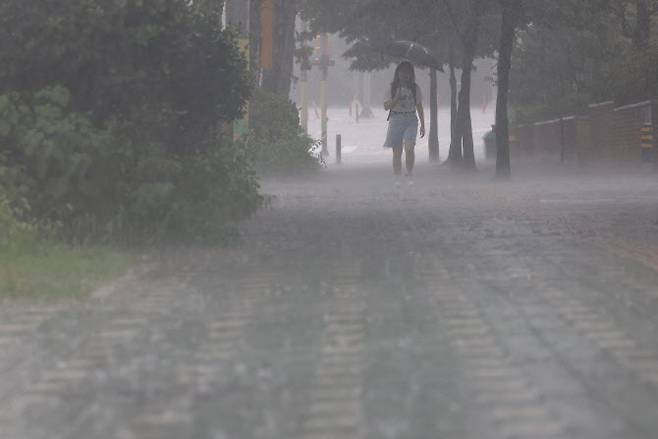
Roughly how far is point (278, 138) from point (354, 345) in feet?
90.2

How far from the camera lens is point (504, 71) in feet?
99.3

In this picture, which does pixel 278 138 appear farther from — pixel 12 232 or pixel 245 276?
pixel 245 276

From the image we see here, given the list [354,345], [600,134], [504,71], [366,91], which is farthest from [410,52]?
[366,91]

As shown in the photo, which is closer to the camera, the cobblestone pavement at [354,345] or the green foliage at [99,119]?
the cobblestone pavement at [354,345]

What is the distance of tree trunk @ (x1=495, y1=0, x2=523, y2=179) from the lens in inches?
1172

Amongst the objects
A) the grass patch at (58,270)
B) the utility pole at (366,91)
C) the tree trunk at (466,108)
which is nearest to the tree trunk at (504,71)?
the tree trunk at (466,108)

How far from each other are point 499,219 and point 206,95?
356cm

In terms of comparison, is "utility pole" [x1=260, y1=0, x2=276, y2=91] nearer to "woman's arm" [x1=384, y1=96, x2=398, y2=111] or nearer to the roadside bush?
"woman's arm" [x1=384, y1=96, x2=398, y2=111]

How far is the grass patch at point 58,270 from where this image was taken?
372 inches

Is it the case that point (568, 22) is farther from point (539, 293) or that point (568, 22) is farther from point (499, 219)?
point (539, 293)

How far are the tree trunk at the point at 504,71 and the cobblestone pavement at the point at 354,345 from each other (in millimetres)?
17034

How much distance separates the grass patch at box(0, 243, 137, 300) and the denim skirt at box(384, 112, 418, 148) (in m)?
11.3

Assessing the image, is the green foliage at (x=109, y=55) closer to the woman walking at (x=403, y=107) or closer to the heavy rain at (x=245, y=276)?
the heavy rain at (x=245, y=276)

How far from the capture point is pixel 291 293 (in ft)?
31.0
